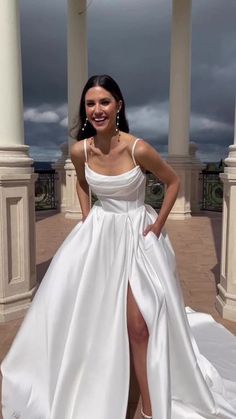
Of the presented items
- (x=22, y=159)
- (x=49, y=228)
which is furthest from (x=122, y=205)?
(x=49, y=228)

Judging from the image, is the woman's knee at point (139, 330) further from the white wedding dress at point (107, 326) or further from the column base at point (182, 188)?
the column base at point (182, 188)

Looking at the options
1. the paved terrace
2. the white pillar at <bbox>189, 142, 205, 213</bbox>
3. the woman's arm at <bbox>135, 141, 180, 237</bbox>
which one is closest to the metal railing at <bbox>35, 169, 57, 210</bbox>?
the paved terrace

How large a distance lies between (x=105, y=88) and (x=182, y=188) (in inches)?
366

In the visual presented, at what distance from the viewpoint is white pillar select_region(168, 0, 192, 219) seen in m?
11.2

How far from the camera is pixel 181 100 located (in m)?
11.4

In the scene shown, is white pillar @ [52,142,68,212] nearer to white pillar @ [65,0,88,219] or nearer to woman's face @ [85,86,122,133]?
white pillar @ [65,0,88,219]

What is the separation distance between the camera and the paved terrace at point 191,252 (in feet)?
15.1

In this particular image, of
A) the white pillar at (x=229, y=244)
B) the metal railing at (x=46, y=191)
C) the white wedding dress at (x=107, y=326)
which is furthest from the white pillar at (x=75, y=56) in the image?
the white wedding dress at (x=107, y=326)

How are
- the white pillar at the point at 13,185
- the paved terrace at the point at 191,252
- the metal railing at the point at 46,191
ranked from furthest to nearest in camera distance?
1. the metal railing at the point at 46,191
2. the paved terrace at the point at 191,252
3. the white pillar at the point at 13,185

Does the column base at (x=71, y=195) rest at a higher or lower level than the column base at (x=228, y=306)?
higher

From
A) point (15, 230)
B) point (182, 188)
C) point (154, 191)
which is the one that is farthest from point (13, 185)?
point (154, 191)

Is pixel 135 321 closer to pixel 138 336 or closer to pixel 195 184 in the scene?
pixel 138 336

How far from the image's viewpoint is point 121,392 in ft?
7.72

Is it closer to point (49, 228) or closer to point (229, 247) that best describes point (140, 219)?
point (229, 247)
